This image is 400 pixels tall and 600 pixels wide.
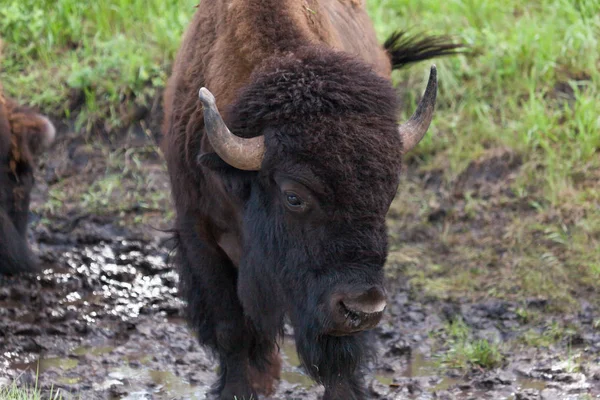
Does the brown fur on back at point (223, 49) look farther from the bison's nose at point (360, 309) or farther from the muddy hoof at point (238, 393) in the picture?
the bison's nose at point (360, 309)

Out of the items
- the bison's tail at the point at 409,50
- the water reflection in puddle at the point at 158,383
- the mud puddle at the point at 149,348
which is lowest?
the water reflection in puddle at the point at 158,383

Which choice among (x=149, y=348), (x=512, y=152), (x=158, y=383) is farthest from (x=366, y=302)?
(x=512, y=152)

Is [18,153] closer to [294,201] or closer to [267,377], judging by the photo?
[267,377]

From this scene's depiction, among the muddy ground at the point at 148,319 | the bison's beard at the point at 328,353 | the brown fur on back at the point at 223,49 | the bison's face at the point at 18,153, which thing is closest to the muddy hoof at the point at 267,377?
the muddy ground at the point at 148,319

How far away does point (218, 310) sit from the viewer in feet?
15.6

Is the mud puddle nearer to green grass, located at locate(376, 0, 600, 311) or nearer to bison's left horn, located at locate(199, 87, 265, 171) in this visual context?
green grass, located at locate(376, 0, 600, 311)

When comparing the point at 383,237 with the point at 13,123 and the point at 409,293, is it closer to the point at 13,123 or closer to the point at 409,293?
the point at 409,293

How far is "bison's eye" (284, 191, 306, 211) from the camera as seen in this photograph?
3943 mm

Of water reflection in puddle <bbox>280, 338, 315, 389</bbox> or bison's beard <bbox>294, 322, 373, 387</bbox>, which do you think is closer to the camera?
bison's beard <bbox>294, 322, 373, 387</bbox>

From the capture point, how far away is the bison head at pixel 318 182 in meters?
3.82

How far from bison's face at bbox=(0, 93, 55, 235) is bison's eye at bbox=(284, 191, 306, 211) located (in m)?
2.91

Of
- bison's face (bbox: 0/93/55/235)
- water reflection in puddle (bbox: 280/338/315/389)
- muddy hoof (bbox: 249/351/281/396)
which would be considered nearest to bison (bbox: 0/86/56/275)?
bison's face (bbox: 0/93/55/235)

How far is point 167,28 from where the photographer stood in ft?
29.0

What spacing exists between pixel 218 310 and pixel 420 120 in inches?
53.1
